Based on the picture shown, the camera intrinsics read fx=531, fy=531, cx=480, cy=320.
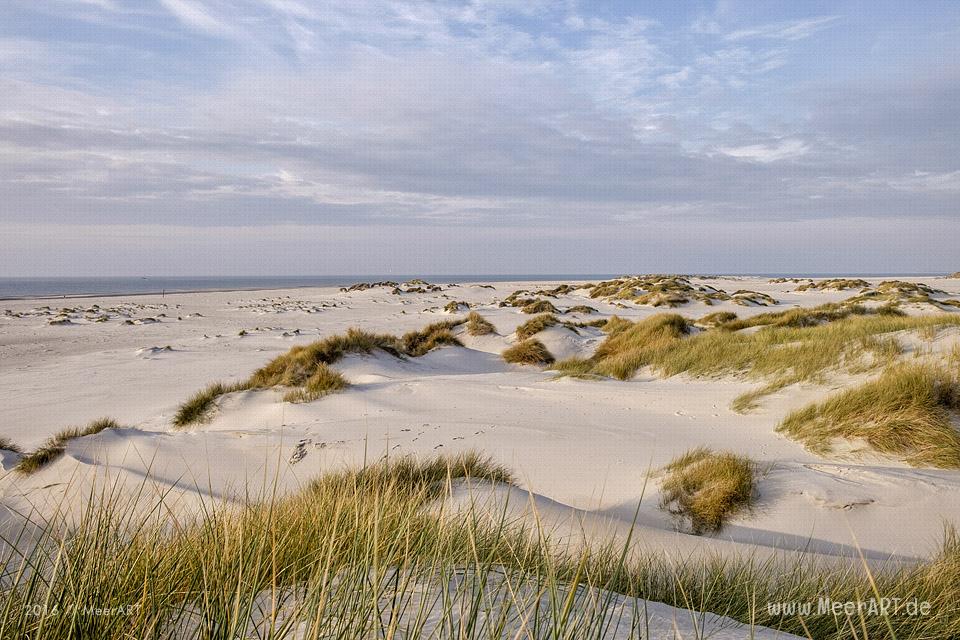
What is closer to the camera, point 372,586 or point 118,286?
point 372,586

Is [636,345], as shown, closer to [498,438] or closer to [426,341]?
[426,341]

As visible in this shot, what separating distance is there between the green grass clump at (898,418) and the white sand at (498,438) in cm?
19

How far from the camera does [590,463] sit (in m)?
4.80

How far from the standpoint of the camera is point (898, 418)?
15.0 ft

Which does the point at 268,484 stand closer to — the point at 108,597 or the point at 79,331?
the point at 108,597

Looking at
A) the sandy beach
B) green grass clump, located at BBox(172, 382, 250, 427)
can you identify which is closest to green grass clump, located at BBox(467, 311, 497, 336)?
the sandy beach

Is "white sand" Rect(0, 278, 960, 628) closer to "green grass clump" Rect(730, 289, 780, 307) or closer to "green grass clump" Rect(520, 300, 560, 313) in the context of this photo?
"green grass clump" Rect(520, 300, 560, 313)

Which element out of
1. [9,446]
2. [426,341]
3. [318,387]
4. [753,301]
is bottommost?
[9,446]

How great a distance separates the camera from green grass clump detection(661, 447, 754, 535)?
11.7ft

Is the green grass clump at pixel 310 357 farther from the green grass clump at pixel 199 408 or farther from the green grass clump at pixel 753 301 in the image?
the green grass clump at pixel 753 301

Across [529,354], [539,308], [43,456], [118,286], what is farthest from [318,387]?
[118,286]

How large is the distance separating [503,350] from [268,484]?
9034 millimetres

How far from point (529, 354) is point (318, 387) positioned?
5.34m

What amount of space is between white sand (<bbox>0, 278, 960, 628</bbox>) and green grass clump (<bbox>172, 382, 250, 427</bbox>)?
8.2 inches
